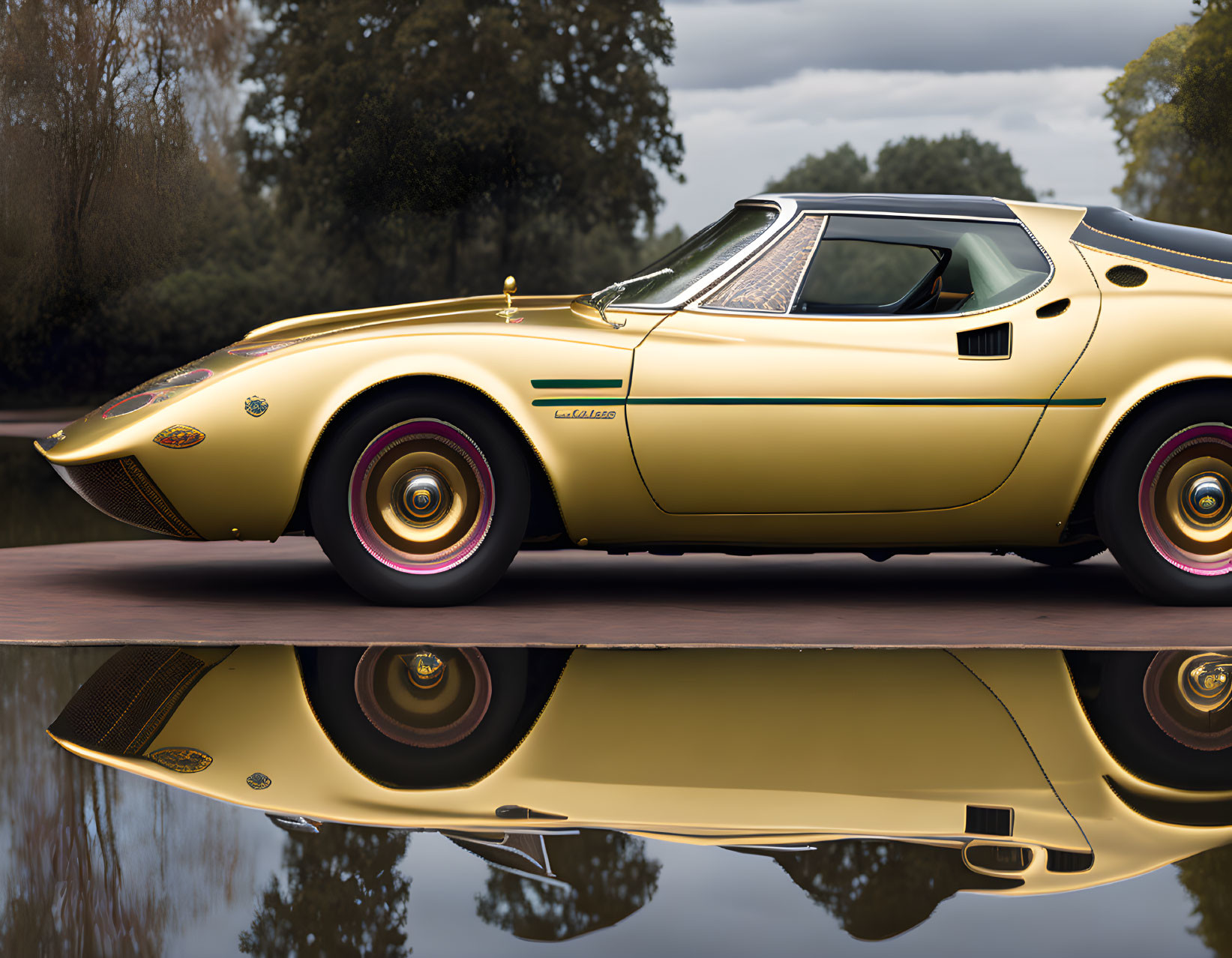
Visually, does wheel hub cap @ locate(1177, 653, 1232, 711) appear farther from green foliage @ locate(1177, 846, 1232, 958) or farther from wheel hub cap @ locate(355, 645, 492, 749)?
wheel hub cap @ locate(355, 645, 492, 749)

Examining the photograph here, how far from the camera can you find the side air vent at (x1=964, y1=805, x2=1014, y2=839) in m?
3.03

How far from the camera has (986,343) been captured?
5.57 metres

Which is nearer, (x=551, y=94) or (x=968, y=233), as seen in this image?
(x=968, y=233)

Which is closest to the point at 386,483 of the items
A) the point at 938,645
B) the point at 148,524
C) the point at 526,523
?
the point at 526,523

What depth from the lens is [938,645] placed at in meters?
4.95

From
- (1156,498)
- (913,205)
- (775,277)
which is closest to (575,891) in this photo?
(775,277)

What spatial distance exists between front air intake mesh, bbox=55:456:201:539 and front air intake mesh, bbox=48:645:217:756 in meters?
0.74

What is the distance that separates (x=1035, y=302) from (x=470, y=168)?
24653 mm

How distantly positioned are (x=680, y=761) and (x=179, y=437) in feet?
8.51

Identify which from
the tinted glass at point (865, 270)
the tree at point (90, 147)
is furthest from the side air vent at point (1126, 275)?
the tinted glass at point (865, 270)

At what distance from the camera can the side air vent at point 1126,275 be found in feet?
18.6

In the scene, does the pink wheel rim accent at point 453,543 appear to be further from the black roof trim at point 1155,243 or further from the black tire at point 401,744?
the black roof trim at point 1155,243

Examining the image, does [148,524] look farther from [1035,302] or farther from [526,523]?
[1035,302]

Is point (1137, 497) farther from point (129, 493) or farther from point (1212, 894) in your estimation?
point (129, 493)
